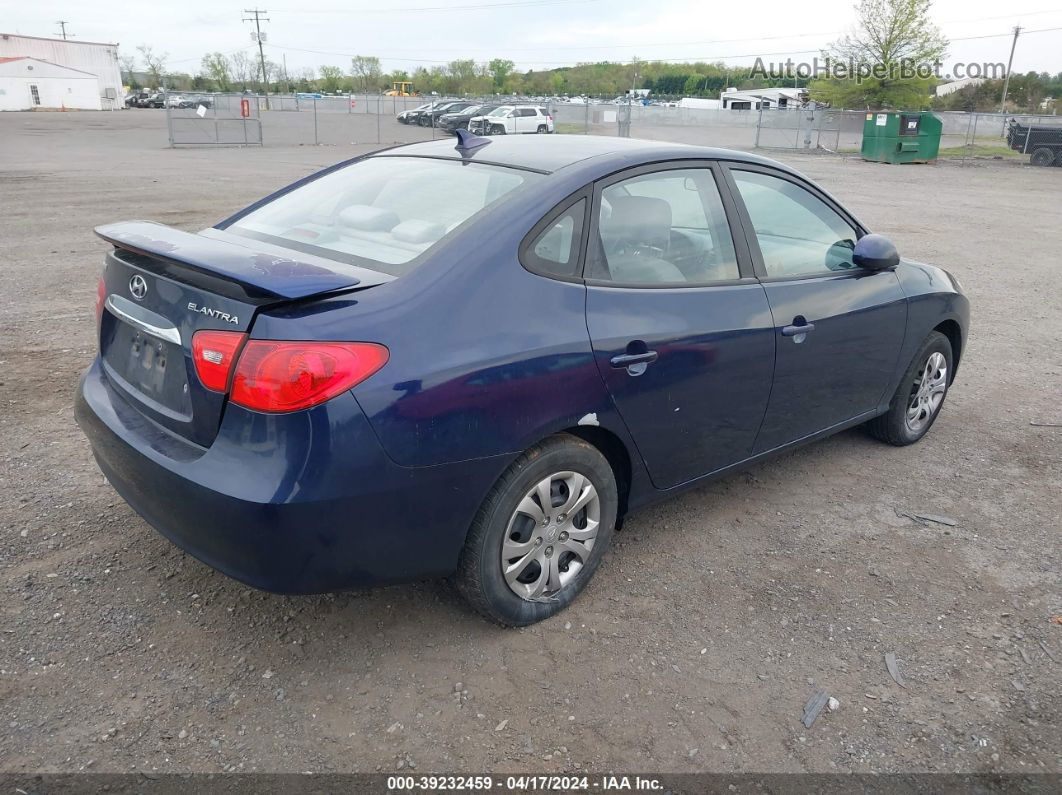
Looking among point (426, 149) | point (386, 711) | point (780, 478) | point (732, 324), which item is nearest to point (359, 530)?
point (386, 711)

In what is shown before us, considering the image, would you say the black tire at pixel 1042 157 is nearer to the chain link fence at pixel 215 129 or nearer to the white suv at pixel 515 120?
the white suv at pixel 515 120

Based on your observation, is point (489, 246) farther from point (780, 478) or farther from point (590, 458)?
point (780, 478)

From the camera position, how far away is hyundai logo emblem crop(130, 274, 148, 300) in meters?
2.76

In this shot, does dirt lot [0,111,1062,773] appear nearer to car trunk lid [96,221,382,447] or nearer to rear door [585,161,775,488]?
rear door [585,161,775,488]

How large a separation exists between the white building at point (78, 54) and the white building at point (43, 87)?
19.3 ft

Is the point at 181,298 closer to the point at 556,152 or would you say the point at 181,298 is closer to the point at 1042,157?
the point at 556,152

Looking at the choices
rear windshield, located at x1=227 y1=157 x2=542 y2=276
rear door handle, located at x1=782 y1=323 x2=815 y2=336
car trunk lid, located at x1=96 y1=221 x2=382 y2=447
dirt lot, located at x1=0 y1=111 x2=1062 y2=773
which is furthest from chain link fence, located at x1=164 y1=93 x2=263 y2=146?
rear door handle, located at x1=782 y1=323 x2=815 y2=336

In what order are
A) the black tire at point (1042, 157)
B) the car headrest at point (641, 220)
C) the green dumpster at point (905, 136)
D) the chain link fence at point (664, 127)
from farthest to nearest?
the chain link fence at point (664, 127)
the green dumpster at point (905, 136)
the black tire at point (1042, 157)
the car headrest at point (641, 220)

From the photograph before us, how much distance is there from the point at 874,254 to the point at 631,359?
1.71 metres

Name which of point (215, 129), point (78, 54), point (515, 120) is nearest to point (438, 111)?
point (515, 120)

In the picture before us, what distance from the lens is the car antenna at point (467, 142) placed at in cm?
354

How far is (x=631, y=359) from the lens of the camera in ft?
9.73

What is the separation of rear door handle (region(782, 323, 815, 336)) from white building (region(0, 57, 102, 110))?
85.9m

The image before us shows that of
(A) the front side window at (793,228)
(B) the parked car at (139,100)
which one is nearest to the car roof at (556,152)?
(A) the front side window at (793,228)
